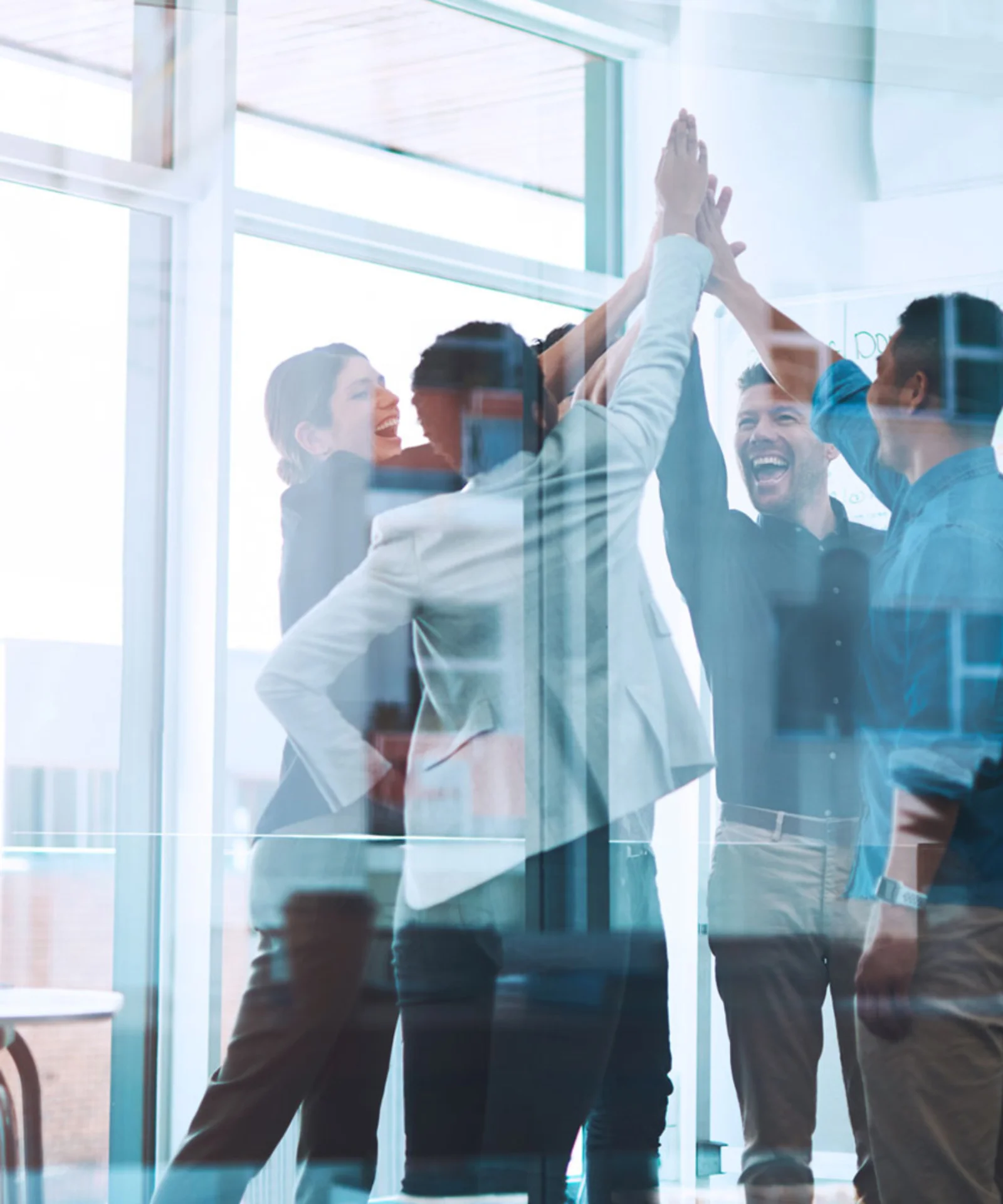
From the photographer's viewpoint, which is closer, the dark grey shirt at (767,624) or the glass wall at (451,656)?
the glass wall at (451,656)

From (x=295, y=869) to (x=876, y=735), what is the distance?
2.56ft

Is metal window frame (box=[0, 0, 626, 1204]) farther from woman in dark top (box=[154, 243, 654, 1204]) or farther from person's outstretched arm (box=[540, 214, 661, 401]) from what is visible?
person's outstretched arm (box=[540, 214, 661, 401])

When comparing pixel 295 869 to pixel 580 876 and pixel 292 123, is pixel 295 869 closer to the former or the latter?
pixel 580 876

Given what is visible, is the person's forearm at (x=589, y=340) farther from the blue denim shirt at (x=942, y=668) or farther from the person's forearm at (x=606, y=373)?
the blue denim shirt at (x=942, y=668)

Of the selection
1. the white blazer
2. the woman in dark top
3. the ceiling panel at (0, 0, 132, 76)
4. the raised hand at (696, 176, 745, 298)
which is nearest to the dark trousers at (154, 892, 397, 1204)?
the woman in dark top

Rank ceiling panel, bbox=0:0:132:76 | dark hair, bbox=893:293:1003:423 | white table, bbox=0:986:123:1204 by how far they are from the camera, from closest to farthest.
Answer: white table, bbox=0:986:123:1204
ceiling panel, bbox=0:0:132:76
dark hair, bbox=893:293:1003:423

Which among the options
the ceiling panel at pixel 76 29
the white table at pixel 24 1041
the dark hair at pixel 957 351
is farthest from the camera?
the dark hair at pixel 957 351

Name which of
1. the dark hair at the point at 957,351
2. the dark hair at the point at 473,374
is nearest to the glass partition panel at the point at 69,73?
the dark hair at the point at 473,374

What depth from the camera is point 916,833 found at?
1.77 meters

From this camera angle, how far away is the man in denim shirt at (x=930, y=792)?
5.61 feet

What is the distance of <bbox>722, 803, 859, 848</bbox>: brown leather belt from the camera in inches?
71.0

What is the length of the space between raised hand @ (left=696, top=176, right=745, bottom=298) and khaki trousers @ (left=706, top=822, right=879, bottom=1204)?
76 centimetres

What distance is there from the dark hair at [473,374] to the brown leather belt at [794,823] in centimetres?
57

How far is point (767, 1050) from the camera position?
1.85 metres
